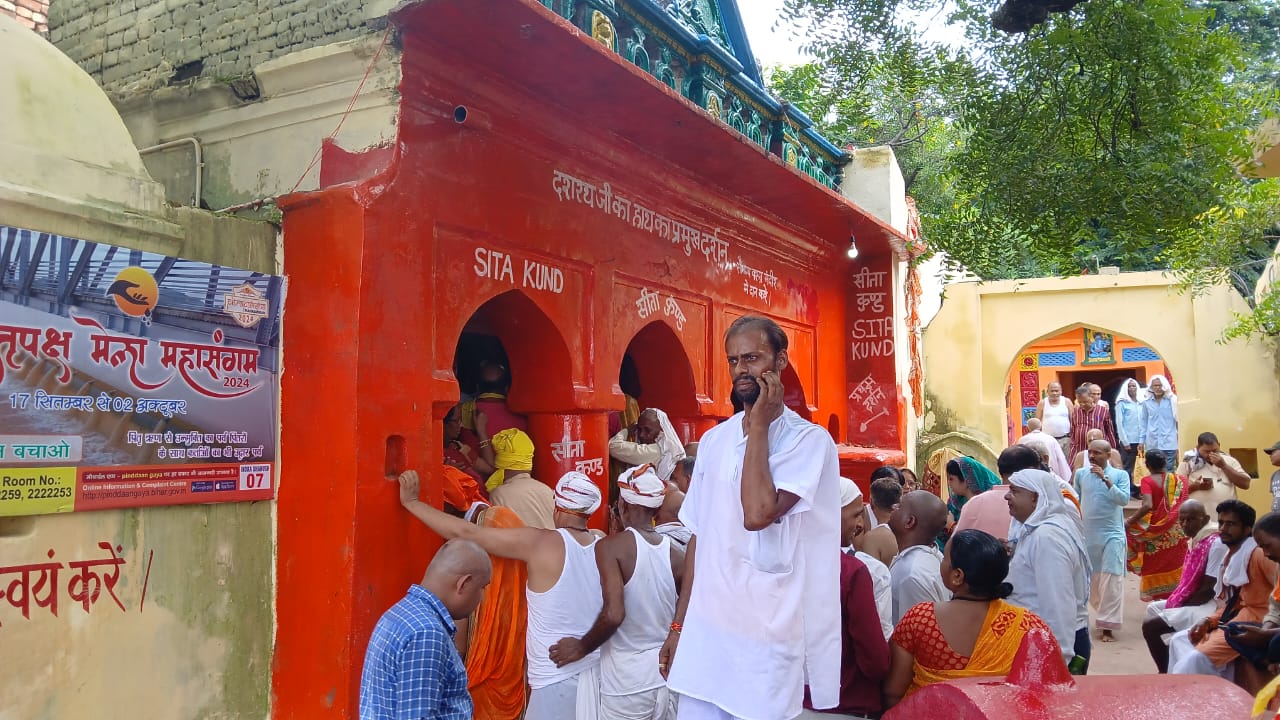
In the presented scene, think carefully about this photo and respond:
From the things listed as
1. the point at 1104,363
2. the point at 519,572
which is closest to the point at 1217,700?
the point at 519,572

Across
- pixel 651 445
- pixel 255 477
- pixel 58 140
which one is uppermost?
pixel 58 140

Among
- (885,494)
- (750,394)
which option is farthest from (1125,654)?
(750,394)

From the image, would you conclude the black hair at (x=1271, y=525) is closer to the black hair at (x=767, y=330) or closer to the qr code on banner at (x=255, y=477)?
the black hair at (x=767, y=330)

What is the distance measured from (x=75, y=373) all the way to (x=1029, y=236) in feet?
18.1

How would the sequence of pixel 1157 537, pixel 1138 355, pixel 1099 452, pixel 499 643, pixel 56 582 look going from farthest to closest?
pixel 1138 355 < pixel 1157 537 < pixel 1099 452 < pixel 499 643 < pixel 56 582

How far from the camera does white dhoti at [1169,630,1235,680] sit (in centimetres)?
459

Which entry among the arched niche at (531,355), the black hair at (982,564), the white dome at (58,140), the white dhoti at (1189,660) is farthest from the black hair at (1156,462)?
the white dome at (58,140)

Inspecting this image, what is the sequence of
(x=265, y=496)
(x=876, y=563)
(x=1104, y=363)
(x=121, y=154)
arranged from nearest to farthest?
(x=876, y=563) < (x=121, y=154) < (x=265, y=496) < (x=1104, y=363)

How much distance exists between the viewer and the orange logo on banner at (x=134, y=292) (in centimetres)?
397

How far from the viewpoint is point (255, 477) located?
4469mm

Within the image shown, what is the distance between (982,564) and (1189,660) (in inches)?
87.7

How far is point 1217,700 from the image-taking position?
6.61ft

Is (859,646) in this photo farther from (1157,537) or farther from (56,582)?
(1157,537)

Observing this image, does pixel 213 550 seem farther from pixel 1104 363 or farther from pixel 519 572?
pixel 1104 363
